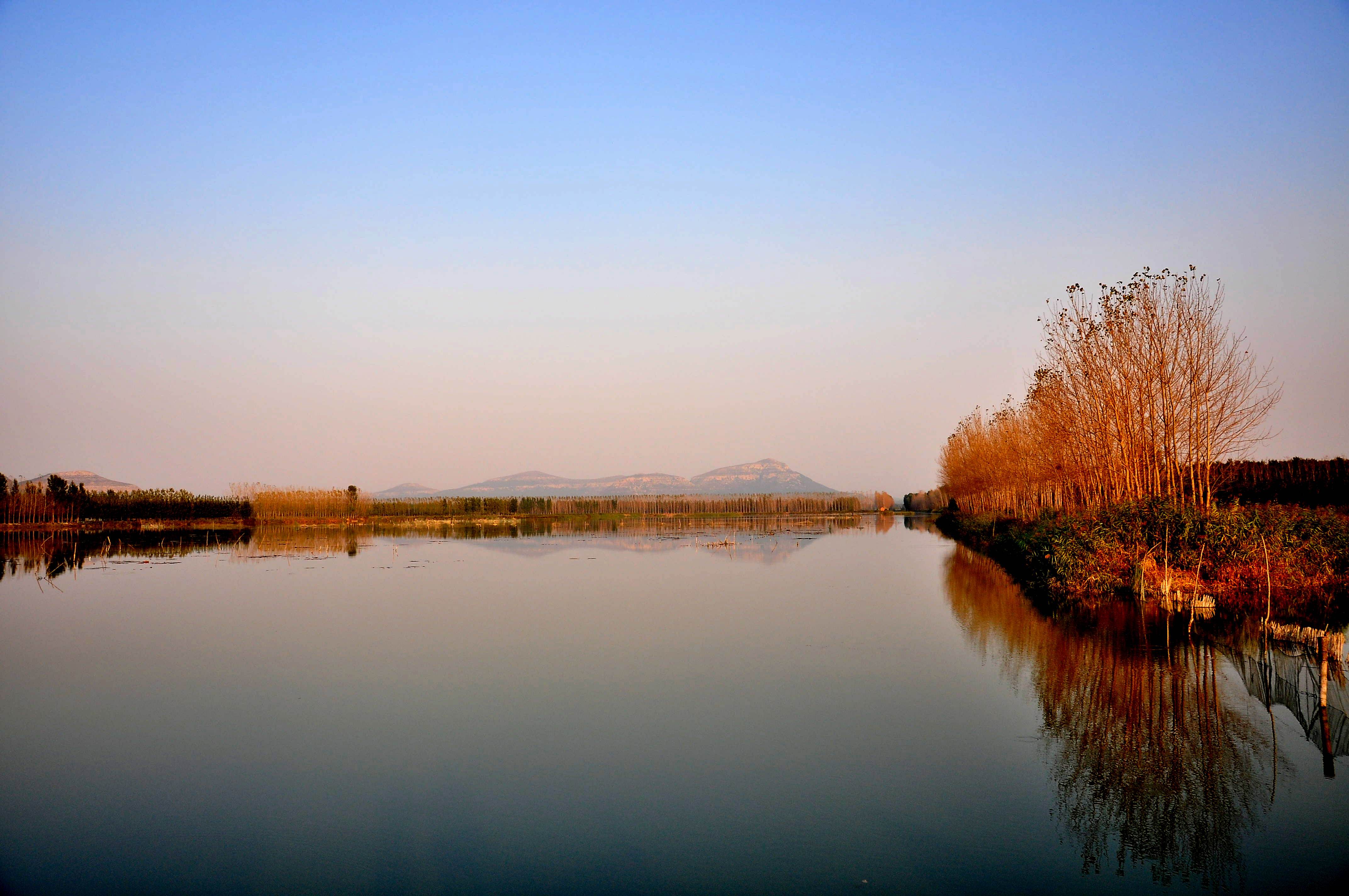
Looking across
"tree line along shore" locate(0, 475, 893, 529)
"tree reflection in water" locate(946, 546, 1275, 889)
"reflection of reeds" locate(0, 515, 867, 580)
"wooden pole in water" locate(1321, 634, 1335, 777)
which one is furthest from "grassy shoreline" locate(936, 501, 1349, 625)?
"tree line along shore" locate(0, 475, 893, 529)

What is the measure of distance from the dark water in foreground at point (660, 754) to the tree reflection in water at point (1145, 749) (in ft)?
0.09

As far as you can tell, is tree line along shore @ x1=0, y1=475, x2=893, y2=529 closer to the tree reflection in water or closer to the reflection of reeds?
the reflection of reeds

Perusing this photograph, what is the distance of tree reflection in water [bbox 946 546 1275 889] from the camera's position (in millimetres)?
4629

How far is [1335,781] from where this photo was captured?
5543mm

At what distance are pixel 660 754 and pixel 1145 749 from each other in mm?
3308

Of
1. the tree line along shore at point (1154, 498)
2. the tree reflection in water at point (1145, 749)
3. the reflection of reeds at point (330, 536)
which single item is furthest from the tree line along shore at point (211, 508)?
the tree reflection in water at point (1145, 749)

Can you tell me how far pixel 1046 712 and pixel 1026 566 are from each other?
12131mm

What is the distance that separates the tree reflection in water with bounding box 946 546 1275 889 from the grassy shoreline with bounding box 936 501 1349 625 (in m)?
2.78

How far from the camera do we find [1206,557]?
43.9 feet

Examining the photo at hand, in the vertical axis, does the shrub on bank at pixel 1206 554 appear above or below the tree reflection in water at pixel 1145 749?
above

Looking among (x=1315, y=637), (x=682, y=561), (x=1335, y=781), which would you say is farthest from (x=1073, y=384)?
(x=1335, y=781)

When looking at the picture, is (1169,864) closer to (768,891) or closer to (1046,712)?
(768,891)

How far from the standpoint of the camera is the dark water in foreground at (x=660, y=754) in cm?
450

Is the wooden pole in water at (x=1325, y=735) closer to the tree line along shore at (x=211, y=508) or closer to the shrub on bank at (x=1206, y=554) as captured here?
the shrub on bank at (x=1206, y=554)
